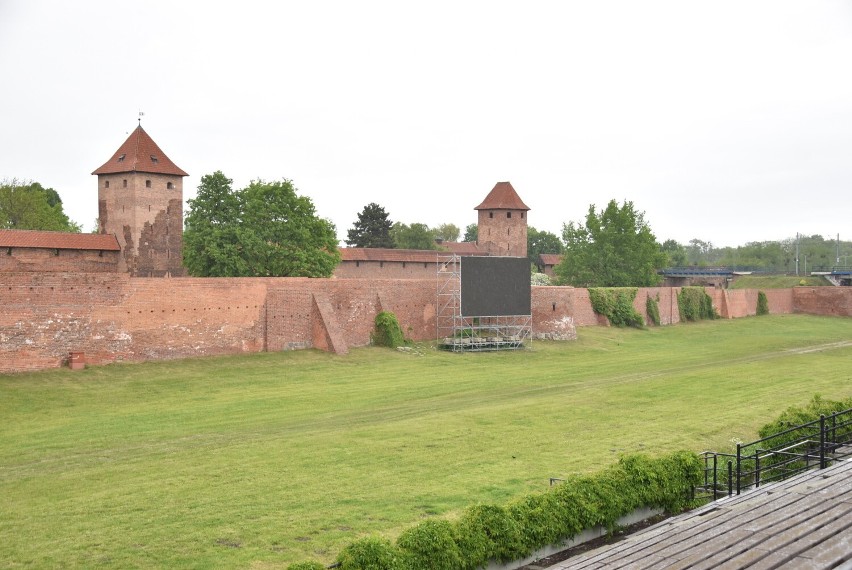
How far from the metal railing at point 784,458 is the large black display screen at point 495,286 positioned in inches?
845

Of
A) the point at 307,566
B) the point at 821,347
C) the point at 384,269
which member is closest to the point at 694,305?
the point at 821,347

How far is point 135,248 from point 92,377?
781 inches

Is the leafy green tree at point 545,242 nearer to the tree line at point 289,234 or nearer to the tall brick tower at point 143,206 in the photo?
the tree line at point 289,234

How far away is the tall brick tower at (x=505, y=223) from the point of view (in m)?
67.1

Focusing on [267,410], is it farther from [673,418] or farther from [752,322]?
[752,322]

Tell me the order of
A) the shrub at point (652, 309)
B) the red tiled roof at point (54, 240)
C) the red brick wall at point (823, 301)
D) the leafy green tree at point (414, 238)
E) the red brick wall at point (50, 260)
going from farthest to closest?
the leafy green tree at point (414, 238), the red brick wall at point (823, 301), the shrub at point (652, 309), the red tiled roof at point (54, 240), the red brick wall at point (50, 260)

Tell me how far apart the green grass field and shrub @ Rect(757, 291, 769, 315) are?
88.2ft

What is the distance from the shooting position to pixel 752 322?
191ft

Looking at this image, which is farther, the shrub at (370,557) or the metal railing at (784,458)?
the metal railing at (784,458)

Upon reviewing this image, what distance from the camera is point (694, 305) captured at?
56.7 m

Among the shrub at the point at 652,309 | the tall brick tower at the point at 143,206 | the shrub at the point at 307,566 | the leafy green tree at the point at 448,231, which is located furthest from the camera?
the leafy green tree at the point at 448,231

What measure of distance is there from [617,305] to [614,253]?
1498cm

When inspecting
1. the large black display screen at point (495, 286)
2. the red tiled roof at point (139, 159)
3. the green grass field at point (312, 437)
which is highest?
the red tiled roof at point (139, 159)

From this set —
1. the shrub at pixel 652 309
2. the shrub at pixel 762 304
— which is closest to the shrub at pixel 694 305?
the shrub at pixel 652 309
